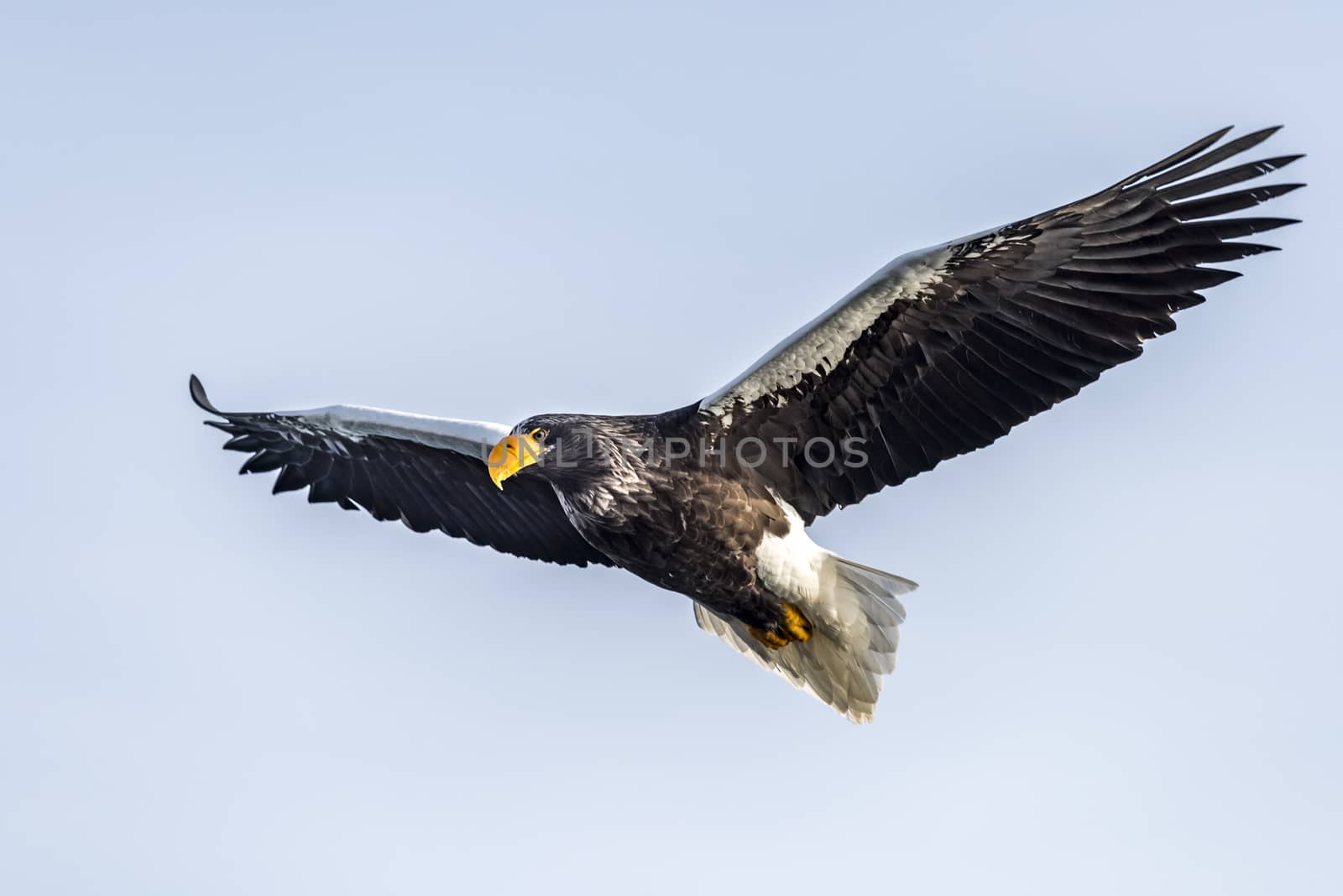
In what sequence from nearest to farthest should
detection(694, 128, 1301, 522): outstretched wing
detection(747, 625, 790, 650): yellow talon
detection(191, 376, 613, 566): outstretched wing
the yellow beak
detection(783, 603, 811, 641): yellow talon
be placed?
1. detection(694, 128, 1301, 522): outstretched wing
2. the yellow beak
3. detection(783, 603, 811, 641): yellow talon
4. detection(747, 625, 790, 650): yellow talon
5. detection(191, 376, 613, 566): outstretched wing

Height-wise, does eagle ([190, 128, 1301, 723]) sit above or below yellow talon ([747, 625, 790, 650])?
above

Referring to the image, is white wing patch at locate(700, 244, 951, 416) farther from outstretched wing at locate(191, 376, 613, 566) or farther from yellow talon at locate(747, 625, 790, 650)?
outstretched wing at locate(191, 376, 613, 566)

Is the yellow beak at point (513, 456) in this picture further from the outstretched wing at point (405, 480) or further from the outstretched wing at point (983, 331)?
the outstretched wing at point (405, 480)

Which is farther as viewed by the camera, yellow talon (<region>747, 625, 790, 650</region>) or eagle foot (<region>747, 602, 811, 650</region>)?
yellow talon (<region>747, 625, 790, 650</region>)

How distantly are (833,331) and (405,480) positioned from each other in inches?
111

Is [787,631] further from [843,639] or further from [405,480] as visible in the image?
[405,480]

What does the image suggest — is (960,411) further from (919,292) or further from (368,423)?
(368,423)

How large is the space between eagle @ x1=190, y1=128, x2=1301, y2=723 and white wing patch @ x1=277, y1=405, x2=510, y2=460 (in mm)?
13

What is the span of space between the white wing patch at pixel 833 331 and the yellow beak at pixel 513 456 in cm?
80

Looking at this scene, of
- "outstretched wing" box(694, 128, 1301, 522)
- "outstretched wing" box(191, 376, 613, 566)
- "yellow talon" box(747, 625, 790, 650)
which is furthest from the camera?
"outstretched wing" box(191, 376, 613, 566)

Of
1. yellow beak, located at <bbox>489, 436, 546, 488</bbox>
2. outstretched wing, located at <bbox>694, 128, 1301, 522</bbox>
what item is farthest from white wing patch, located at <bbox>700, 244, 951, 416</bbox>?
yellow beak, located at <bbox>489, 436, 546, 488</bbox>

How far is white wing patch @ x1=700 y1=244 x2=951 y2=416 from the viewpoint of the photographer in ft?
23.5

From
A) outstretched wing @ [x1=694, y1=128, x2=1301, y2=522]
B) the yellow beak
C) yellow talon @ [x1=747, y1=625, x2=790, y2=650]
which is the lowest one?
yellow talon @ [x1=747, y1=625, x2=790, y2=650]

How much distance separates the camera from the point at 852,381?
7609 millimetres
